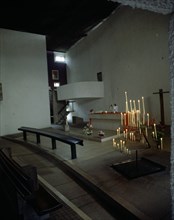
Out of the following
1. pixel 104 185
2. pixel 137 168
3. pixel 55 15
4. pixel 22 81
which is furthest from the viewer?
pixel 22 81

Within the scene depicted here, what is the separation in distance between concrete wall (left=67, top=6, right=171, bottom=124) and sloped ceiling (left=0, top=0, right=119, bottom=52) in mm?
686

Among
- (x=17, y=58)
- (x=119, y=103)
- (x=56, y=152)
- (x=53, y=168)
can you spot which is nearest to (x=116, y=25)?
(x=119, y=103)

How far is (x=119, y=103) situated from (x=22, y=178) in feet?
23.0

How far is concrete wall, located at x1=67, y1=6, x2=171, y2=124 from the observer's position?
20.8 ft

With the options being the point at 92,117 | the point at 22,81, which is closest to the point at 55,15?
the point at 22,81

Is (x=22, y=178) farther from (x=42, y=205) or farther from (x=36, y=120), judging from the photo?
(x=36, y=120)

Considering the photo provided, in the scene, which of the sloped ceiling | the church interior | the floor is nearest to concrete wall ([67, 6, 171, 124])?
the church interior

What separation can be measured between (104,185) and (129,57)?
20.2 feet

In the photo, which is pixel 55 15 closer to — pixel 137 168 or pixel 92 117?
pixel 92 117

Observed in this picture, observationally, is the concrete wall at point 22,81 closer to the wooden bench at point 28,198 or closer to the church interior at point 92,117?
the church interior at point 92,117

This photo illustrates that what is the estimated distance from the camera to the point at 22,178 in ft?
5.77

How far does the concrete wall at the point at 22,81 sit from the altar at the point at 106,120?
279cm

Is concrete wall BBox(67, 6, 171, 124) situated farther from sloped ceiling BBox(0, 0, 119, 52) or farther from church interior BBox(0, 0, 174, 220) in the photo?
sloped ceiling BBox(0, 0, 119, 52)

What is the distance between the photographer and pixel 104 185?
8.25 feet
